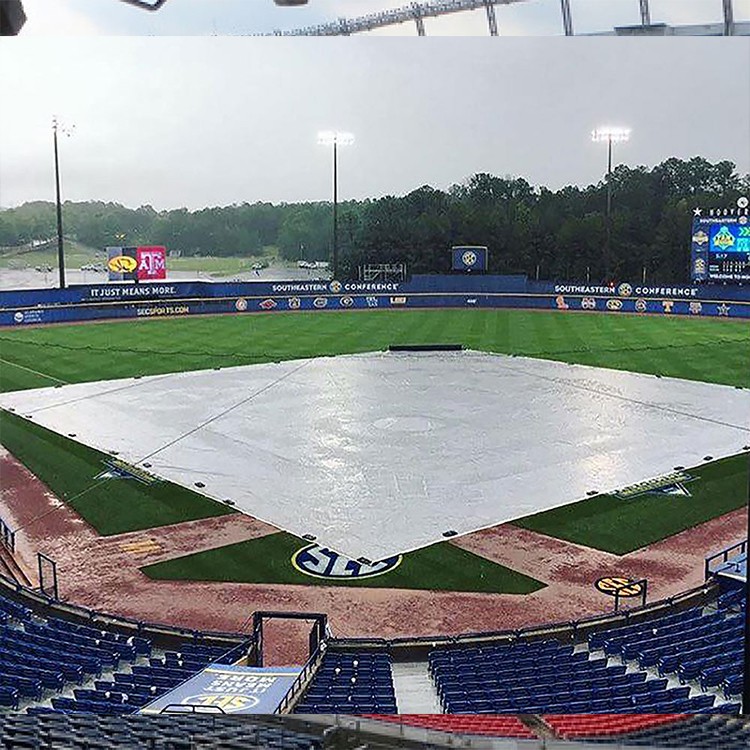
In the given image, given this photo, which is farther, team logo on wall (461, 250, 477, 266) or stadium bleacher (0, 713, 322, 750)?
team logo on wall (461, 250, 477, 266)

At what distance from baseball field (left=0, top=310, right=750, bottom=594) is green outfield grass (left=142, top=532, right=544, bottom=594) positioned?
3cm

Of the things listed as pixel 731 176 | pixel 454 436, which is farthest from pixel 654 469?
pixel 731 176

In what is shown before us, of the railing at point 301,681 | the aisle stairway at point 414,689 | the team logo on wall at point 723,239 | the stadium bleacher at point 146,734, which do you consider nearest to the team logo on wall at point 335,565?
the railing at point 301,681

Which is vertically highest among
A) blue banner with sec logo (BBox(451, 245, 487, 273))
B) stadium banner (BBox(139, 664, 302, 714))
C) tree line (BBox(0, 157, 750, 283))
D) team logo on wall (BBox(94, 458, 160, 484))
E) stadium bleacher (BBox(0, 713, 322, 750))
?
tree line (BBox(0, 157, 750, 283))

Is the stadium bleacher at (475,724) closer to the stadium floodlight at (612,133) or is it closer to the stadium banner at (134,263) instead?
the stadium banner at (134,263)

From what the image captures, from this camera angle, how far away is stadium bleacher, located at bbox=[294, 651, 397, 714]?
8.36 meters

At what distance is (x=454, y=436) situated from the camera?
74.0 feet

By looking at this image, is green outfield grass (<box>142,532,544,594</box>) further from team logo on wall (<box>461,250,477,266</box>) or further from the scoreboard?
team logo on wall (<box>461,250,477,266</box>)

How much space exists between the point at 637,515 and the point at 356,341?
88.4 ft

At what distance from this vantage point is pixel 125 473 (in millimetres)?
19672

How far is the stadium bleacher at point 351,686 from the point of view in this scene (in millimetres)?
8359

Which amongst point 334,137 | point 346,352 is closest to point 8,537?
point 346,352

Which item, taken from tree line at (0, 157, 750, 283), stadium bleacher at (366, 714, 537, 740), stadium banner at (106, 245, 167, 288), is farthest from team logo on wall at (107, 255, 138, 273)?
stadium bleacher at (366, 714, 537, 740)

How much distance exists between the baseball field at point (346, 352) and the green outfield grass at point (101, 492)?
0.04m
